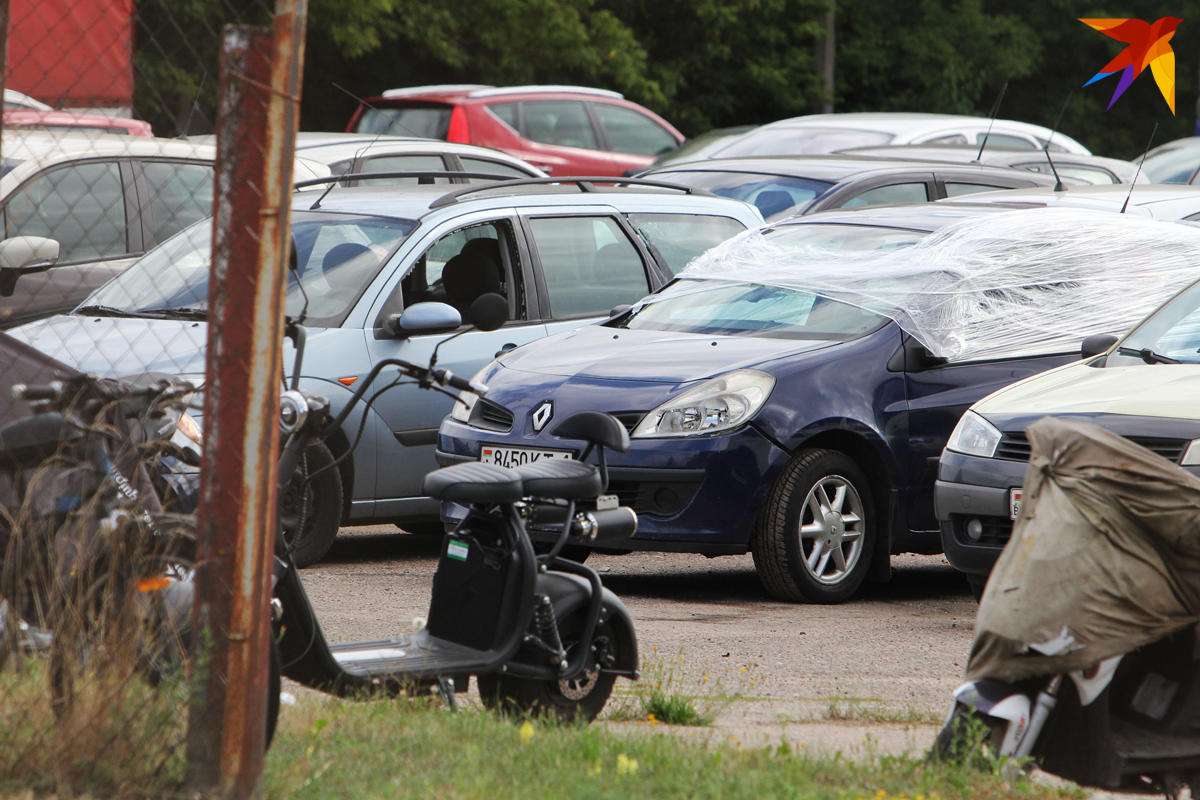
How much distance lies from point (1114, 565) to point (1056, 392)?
2.59 m

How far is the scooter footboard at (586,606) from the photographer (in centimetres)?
475

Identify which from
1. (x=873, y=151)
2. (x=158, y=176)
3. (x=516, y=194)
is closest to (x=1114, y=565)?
(x=516, y=194)

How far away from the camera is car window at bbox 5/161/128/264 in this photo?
26.5ft

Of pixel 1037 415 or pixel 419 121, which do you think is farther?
pixel 419 121

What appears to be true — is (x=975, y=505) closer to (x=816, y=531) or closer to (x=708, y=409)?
(x=816, y=531)

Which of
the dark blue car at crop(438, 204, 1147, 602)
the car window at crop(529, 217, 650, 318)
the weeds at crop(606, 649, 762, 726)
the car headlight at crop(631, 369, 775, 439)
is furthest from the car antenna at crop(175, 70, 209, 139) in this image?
the car window at crop(529, 217, 650, 318)

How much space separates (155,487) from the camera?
13.6 feet

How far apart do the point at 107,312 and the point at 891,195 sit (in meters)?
5.38

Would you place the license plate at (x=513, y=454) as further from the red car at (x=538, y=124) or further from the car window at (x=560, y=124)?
the car window at (x=560, y=124)

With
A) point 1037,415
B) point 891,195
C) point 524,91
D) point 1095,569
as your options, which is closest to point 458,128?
point 524,91

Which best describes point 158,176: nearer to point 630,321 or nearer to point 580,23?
point 630,321

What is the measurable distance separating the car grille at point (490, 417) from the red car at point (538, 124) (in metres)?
8.98

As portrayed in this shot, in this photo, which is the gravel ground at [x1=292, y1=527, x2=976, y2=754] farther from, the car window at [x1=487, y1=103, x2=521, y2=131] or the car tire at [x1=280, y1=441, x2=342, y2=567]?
the car window at [x1=487, y1=103, x2=521, y2=131]

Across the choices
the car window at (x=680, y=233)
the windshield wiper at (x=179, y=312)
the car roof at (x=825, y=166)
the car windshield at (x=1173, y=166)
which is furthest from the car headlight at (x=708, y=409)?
the car windshield at (x=1173, y=166)
